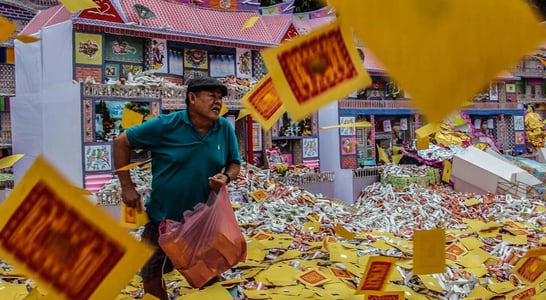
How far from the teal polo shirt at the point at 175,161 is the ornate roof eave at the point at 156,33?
8523 millimetres

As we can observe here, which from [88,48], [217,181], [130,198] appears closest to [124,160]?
[130,198]

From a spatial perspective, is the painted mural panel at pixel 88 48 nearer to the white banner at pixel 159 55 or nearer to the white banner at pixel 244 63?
the white banner at pixel 159 55

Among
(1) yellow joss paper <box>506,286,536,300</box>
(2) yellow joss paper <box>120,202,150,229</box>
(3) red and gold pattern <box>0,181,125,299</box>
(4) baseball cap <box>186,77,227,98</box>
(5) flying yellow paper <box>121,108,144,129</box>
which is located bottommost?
(1) yellow joss paper <box>506,286,536,300</box>

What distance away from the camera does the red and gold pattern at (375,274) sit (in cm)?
269

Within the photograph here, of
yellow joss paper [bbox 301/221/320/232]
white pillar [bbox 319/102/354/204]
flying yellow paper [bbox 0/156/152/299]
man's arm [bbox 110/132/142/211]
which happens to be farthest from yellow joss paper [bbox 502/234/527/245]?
white pillar [bbox 319/102/354/204]

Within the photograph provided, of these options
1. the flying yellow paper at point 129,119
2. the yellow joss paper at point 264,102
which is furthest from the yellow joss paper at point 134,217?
the yellow joss paper at point 264,102

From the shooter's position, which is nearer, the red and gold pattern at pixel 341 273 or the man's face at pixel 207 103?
the man's face at pixel 207 103

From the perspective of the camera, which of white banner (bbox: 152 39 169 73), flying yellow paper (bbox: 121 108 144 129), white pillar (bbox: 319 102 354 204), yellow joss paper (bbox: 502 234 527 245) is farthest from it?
white pillar (bbox: 319 102 354 204)

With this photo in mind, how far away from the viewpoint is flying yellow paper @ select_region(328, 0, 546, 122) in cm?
109

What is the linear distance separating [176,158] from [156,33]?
9.62 meters

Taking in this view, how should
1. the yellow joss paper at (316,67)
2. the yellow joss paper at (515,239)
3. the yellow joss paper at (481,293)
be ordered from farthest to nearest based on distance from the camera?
the yellow joss paper at (515,239) < the yellow joss paper at (481,293) < the yellow joss paper at (316,67)

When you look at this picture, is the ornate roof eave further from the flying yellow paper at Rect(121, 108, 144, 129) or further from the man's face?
the man's face

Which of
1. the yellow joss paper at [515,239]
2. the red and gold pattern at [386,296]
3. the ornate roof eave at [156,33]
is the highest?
the ornate roof eave at [156,33]

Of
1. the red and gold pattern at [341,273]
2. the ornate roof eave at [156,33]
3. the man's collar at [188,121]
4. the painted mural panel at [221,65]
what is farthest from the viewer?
the painted mural panel at [221,65]
